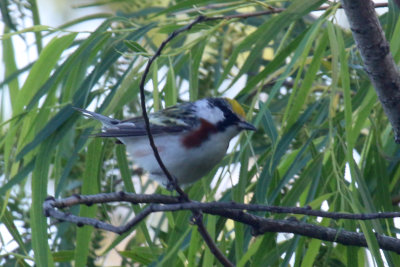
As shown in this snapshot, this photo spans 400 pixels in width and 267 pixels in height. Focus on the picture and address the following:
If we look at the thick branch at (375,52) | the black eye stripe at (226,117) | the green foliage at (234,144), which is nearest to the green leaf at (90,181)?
the green foliage at (234,144)

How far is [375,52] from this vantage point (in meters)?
1.70

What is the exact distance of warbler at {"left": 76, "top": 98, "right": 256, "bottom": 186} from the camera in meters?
2.16

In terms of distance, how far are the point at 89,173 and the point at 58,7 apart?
1.82 metres

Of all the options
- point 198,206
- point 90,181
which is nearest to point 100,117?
point 90,181

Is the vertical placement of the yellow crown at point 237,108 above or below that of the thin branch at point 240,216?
above

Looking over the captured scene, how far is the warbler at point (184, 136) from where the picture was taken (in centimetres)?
216

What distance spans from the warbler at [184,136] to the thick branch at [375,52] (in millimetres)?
504

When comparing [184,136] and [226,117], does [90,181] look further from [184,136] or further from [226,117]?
[226,117]

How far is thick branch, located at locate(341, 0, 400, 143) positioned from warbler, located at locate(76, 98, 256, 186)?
504 millimetres

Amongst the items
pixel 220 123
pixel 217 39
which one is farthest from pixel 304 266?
pixel 217 39

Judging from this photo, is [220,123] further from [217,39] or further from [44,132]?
[217,39]

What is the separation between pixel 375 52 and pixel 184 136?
2.56 feet

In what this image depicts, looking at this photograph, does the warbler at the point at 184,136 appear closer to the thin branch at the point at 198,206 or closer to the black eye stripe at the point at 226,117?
the black eye stripe at the point at 226,117

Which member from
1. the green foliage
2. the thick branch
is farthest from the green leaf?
the thick branch
